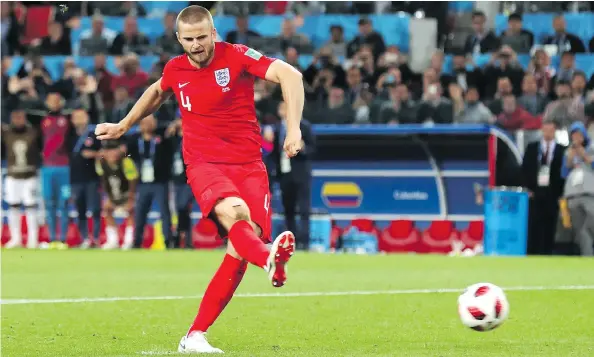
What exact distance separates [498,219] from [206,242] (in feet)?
16.1

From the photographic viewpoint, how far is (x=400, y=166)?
2142 centimetres

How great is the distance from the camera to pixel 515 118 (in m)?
20.3

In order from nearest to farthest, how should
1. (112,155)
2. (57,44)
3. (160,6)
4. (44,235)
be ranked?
(112,155) < (44,235) < (57,44) < (160,6)

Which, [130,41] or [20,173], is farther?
[130,41]

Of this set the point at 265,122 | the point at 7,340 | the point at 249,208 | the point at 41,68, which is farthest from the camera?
the point at 41,68

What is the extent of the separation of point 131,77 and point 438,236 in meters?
6.53

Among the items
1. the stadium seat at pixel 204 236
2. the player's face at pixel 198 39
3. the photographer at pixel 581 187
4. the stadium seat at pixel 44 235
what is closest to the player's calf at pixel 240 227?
the player's face at pixel 198 39

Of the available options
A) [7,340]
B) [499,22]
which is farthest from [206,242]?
[7,340]

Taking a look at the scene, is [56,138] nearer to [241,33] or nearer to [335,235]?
[241,33]

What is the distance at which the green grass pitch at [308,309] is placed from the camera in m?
8.55

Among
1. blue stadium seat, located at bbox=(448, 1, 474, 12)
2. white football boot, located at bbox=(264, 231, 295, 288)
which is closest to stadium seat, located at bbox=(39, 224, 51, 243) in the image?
blue stadium seat, located at bbox=(448, 1, 474, 12)

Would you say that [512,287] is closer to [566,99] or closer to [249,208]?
[249,208]

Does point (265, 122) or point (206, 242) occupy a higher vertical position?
point (265, 122)

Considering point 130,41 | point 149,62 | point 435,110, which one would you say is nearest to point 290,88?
point 435,110
